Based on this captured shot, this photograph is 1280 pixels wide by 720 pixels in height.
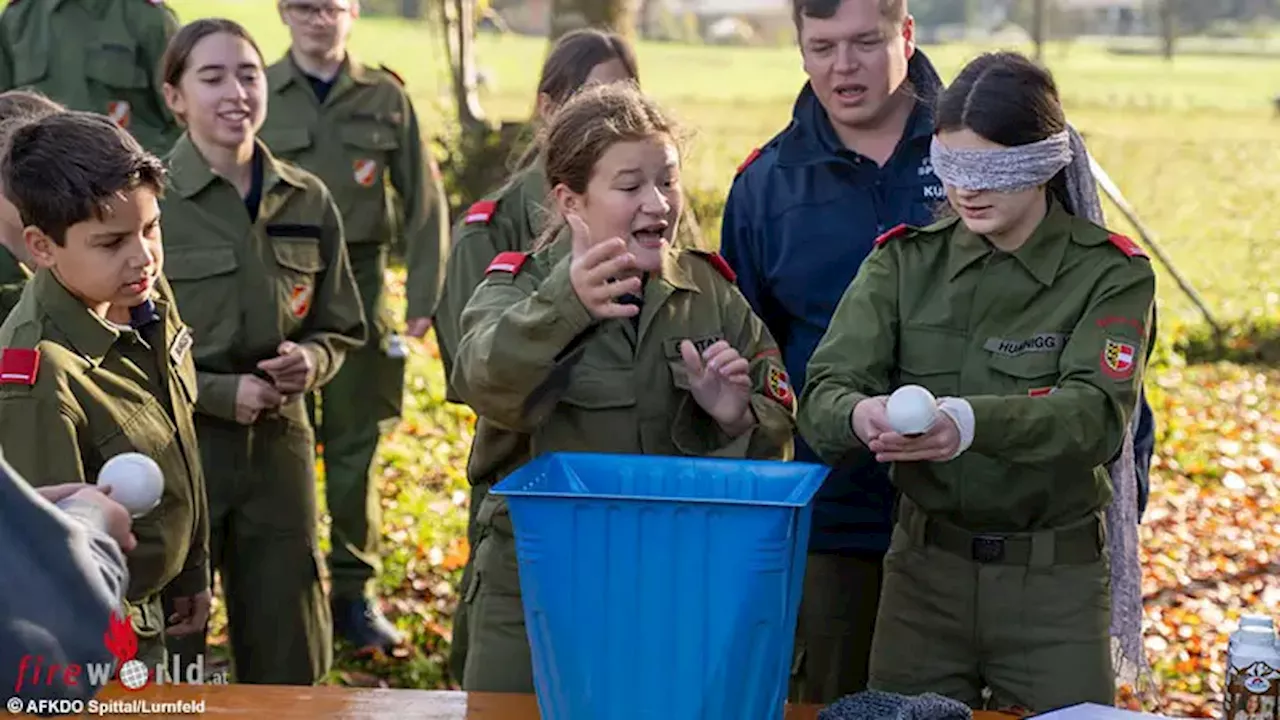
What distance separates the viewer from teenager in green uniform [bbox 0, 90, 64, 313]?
392cm

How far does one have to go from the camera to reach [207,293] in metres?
4.66

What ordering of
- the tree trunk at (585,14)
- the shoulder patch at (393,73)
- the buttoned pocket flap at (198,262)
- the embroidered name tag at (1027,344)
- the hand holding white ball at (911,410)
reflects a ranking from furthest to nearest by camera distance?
the tree trunk at (585,14) < the shoulder patch at (393,73) < the buttoned pocket flap at (198,262) < the embroidered name tag at (1027,344) < the hand holding white ball at (911,410)

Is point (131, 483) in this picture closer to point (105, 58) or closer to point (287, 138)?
point (287, 138)

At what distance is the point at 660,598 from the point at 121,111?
450cm

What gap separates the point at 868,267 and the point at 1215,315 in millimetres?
9599

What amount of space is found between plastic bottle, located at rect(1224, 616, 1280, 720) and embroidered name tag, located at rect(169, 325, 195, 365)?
84.3 inches

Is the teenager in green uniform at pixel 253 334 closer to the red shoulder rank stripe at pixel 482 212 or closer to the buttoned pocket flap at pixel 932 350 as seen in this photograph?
the red shoulder rank stripe at pixel 482 212

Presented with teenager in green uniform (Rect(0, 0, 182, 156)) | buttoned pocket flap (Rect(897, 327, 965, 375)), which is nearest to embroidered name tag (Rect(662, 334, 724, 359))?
buttoned pocket flap (Rect(897, 327, 965, 375))

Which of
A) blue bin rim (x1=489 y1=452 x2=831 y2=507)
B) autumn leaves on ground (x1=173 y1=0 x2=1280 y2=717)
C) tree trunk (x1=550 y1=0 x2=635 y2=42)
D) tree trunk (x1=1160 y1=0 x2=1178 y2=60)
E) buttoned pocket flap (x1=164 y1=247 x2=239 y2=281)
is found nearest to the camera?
blue bin rim (x1=489 y1=452 x2=831 y2=507)

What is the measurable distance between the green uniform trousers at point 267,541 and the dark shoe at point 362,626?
1.30 metres

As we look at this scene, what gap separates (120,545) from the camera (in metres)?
2.47

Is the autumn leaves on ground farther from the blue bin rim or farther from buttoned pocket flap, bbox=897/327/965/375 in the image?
the blue bin rim

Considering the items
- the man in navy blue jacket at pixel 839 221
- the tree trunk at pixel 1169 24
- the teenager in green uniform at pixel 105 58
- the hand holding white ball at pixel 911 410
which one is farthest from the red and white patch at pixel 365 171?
the tree trunk at pixel 1169 24

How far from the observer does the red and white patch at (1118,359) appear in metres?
3.28
